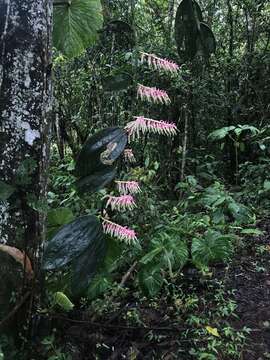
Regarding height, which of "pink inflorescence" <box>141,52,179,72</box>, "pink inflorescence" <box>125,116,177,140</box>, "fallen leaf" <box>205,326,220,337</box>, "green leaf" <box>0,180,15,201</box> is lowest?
"fallen leaf" <box>205,326,220,337</box>

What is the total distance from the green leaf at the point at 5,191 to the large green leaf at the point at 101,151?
273 millimetres

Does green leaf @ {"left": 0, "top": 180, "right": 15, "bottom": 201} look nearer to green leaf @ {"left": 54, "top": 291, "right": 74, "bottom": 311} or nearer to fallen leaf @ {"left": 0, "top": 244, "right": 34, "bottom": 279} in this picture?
fallen leaf @ {"left": 0, "top": 244, "right": 34, "bottom": 279}

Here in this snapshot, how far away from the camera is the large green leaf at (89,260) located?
1929 mm

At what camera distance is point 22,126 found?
2104mm

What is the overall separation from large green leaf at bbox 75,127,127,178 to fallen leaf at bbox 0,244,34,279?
1.56ft

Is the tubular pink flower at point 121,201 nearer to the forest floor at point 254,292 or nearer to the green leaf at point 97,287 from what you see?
the green leaf at point 97,287

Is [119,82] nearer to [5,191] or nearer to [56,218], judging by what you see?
[5,191]

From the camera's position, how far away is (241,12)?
5.35m

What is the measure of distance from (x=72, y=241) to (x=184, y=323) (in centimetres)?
88

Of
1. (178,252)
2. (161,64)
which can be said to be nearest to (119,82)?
(161,64)

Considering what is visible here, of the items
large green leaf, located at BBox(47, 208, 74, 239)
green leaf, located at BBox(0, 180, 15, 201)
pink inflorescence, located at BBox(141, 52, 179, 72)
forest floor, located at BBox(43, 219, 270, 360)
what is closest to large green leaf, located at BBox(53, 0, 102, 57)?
large green leaf, located at BBox(47, 208, 74, 239)

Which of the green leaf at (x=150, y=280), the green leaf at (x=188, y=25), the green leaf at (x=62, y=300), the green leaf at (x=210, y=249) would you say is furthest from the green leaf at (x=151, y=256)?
the green leaf at (x=188, y=25)

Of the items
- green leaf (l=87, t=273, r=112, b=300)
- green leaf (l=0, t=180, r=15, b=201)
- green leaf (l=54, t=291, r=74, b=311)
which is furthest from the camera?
green leaf (l=87, t=273, r=112, b=300)

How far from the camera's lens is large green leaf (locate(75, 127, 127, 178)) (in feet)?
6.02
